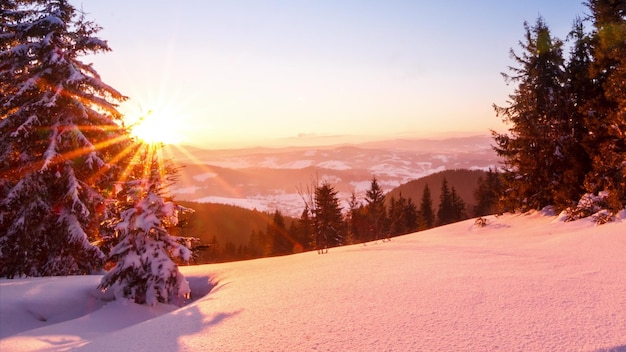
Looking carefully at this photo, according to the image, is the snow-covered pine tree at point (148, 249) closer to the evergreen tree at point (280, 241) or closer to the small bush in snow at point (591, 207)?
the small bush in snow at point (591, 207)

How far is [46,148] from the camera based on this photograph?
12.2 meters

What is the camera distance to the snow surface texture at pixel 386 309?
3486 millimetres

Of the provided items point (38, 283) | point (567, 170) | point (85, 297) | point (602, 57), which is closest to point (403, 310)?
point (85, 297)

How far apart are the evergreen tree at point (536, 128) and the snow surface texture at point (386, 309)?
405 inches

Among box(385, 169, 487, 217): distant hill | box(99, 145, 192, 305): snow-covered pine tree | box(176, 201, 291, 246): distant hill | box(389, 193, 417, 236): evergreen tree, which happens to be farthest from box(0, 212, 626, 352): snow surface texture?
box(385, 169, 487, 217): distant hill

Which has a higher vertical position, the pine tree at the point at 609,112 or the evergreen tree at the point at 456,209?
the pine tree at the point at 609,112

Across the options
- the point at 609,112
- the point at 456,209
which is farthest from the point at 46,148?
the point at 456,209

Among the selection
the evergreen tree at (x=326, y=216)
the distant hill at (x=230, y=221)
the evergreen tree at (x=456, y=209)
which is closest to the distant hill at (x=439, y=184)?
the distant hill at (x=230, y=221)

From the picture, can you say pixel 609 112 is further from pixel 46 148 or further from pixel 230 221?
pixel 230 221

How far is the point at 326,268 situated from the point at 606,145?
13288 millimetres

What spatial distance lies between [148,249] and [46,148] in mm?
7331

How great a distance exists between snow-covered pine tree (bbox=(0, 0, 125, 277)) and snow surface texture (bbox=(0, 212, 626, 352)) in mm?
3979

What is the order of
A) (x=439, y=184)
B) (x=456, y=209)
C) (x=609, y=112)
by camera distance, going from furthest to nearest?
1. (x=439, y=184)
2. (x=456, y=209)
3. (x=609, y=112)

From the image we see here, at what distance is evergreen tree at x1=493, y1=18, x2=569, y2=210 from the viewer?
690 inches
